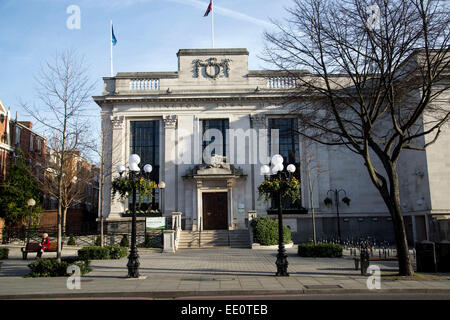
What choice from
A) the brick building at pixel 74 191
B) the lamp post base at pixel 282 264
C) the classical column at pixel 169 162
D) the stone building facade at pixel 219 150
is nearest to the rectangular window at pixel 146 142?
the stone building facade at pixel 219 150

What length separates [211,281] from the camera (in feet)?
45.2

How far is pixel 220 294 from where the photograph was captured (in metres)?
11.6

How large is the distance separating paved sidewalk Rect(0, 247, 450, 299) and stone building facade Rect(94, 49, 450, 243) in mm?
13131

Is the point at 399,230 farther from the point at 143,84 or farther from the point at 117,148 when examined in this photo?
the point at 143,84

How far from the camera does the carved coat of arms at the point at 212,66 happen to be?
35.0 m

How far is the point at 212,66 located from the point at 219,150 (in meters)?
7.47

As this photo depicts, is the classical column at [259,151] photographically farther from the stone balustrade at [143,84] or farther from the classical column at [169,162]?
the stone balustrade at [143,84]

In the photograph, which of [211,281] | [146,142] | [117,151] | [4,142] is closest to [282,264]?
[211,281]

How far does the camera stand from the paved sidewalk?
1176cm

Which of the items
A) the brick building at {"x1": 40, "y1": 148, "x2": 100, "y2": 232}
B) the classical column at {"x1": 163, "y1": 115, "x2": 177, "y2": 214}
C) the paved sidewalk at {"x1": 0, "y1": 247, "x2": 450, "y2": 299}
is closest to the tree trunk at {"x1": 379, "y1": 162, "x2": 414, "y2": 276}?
the paved sidewalk at {"x1": 0, "y1": 247, "x2": 450, "y2": 299}

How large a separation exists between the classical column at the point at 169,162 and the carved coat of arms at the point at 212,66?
4753 mm
